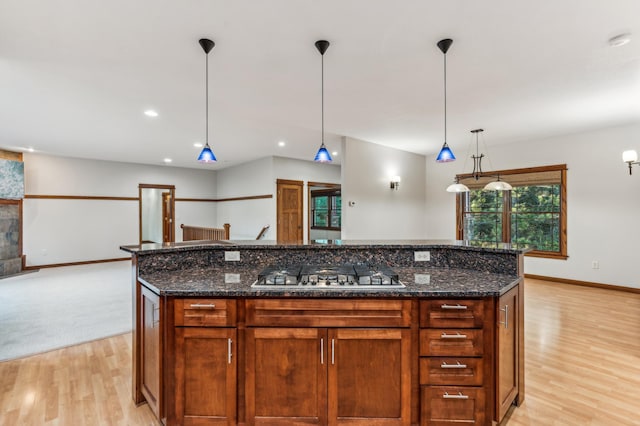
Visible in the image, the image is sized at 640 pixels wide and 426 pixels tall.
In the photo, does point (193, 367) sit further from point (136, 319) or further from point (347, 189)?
point (347, 189)

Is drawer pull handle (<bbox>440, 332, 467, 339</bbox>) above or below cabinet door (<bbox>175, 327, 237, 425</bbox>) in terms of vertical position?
above

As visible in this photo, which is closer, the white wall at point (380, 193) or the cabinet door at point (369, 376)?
the cabinet door at point (369, 376)

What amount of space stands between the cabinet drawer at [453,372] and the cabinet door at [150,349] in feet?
4.85

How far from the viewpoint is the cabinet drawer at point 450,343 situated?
1718 mm

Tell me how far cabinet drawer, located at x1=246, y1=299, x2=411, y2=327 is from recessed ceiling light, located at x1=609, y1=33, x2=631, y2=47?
2700 mm

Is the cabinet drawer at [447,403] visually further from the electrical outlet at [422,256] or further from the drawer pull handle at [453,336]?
the electrical outlet at [422,256]

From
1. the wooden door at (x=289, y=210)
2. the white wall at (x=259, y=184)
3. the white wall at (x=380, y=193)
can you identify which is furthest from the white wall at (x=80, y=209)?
the white wall at (x=380, y=193)

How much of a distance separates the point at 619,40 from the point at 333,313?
10.0 ft

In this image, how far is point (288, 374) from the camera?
1732 mm

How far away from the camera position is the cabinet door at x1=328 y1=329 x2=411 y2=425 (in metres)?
1.72

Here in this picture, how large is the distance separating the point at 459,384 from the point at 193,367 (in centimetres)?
146

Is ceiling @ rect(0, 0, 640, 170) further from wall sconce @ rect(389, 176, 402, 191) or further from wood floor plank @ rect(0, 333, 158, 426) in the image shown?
wood floor plank @ rect(0, 333, 158, 426)

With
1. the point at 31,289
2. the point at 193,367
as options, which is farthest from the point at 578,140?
the point at 31,289

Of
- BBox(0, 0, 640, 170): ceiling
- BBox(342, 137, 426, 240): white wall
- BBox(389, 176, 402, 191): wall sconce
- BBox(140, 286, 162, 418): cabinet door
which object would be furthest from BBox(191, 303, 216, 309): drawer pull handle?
BBox(389, 176, 402, 191): wall sconce
